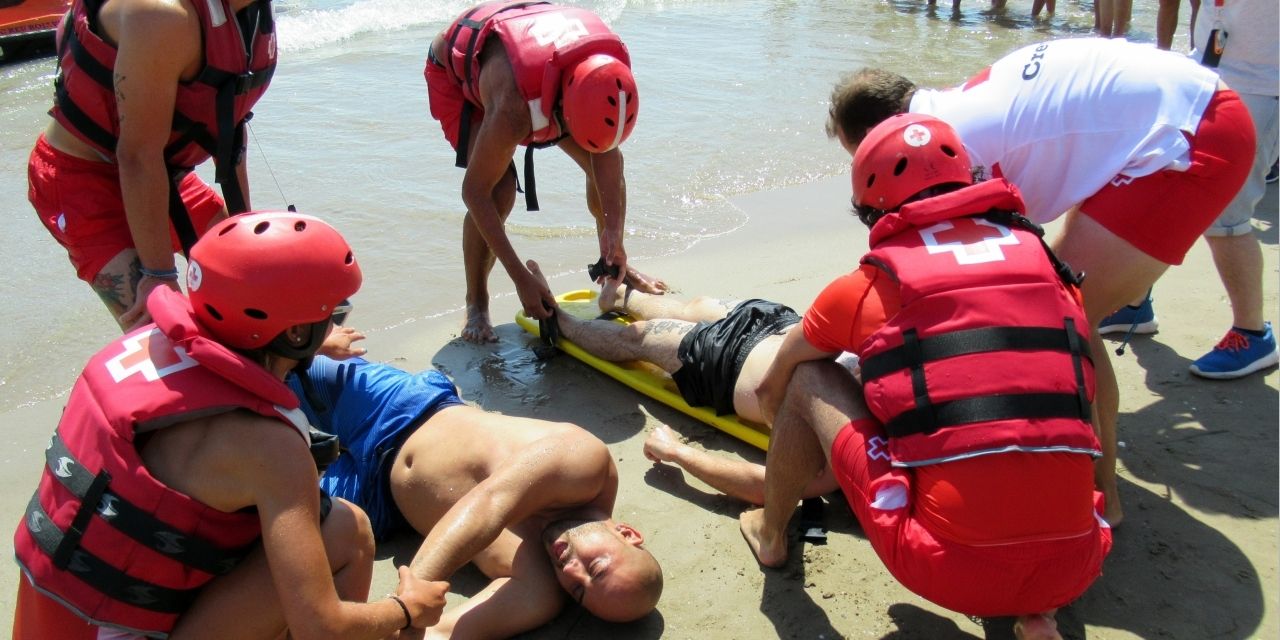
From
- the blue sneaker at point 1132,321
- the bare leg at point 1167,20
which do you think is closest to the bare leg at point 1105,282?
the blue sneaker at point 1132,321

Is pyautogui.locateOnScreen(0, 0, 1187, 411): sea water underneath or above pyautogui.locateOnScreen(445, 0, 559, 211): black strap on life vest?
underneath

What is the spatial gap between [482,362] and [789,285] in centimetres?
161

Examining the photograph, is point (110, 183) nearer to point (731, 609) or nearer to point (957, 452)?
point (731, 609)

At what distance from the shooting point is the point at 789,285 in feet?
17.0

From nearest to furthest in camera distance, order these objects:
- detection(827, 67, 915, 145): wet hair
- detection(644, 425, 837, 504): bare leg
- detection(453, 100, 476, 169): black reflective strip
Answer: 1. detection(827, 67, 915, 145): wet hair
2. detection(644, 425, 837, 504): bare leg
3. detection(453, 100, 476, 169): black reflective strip

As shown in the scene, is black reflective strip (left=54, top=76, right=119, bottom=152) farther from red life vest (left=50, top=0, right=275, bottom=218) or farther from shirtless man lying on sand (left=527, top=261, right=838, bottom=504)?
shirtless man lying on sand (left=527, top=261, right=838, bottom=504)

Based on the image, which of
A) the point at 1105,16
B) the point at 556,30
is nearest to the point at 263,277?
the point at 556,30

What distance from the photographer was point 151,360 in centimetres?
223

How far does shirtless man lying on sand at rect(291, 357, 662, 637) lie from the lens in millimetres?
2846

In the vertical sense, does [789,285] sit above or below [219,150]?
below

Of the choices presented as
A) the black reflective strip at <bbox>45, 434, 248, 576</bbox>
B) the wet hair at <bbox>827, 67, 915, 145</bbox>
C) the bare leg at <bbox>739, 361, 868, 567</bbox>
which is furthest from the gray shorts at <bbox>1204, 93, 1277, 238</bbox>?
the black reflective strip at <bbox>45, 434, 248, 576</bbox>

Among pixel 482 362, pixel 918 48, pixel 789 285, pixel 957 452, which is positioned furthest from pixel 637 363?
pixel 918 48

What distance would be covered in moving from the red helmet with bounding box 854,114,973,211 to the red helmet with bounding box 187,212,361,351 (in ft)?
4.44

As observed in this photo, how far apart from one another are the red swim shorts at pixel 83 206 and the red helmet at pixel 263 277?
3.98ft
